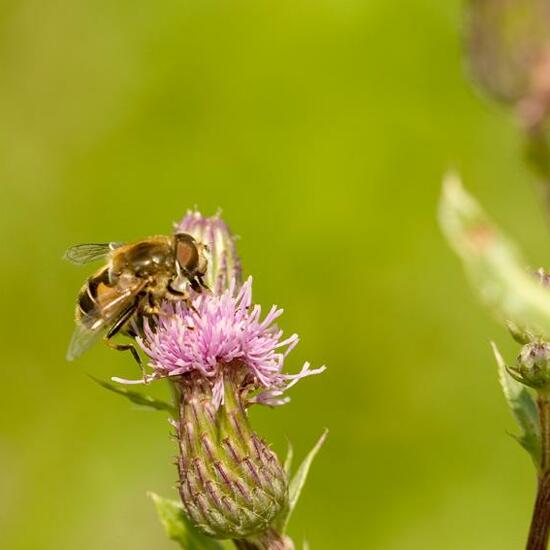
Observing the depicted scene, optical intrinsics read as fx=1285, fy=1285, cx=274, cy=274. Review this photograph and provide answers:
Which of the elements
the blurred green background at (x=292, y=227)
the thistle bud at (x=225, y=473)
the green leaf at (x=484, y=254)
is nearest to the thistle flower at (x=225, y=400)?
the thistle bud at (x=225, y=473)

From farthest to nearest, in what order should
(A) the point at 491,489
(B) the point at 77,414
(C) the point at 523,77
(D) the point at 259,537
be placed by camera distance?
(B) the point at 77,414 < (A) the point at 491,489 < (D) the point at 259,537 < (C) the point at 523,77

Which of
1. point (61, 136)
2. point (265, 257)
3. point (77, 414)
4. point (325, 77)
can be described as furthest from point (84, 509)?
point (325, 77)

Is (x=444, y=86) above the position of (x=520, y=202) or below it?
above

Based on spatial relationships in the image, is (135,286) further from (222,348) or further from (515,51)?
(515,51)

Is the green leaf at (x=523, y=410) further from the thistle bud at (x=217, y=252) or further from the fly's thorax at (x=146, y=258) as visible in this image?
the fly's thorax at (x=146, y=258)

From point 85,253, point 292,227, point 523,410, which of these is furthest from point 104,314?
point 292,227

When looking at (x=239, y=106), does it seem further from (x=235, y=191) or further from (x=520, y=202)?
(x=520, y=202)

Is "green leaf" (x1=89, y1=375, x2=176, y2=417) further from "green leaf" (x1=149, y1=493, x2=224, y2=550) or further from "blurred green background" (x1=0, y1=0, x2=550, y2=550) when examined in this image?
"blurred green background" (x1=0, y1=0, x2=550, y2=550)
